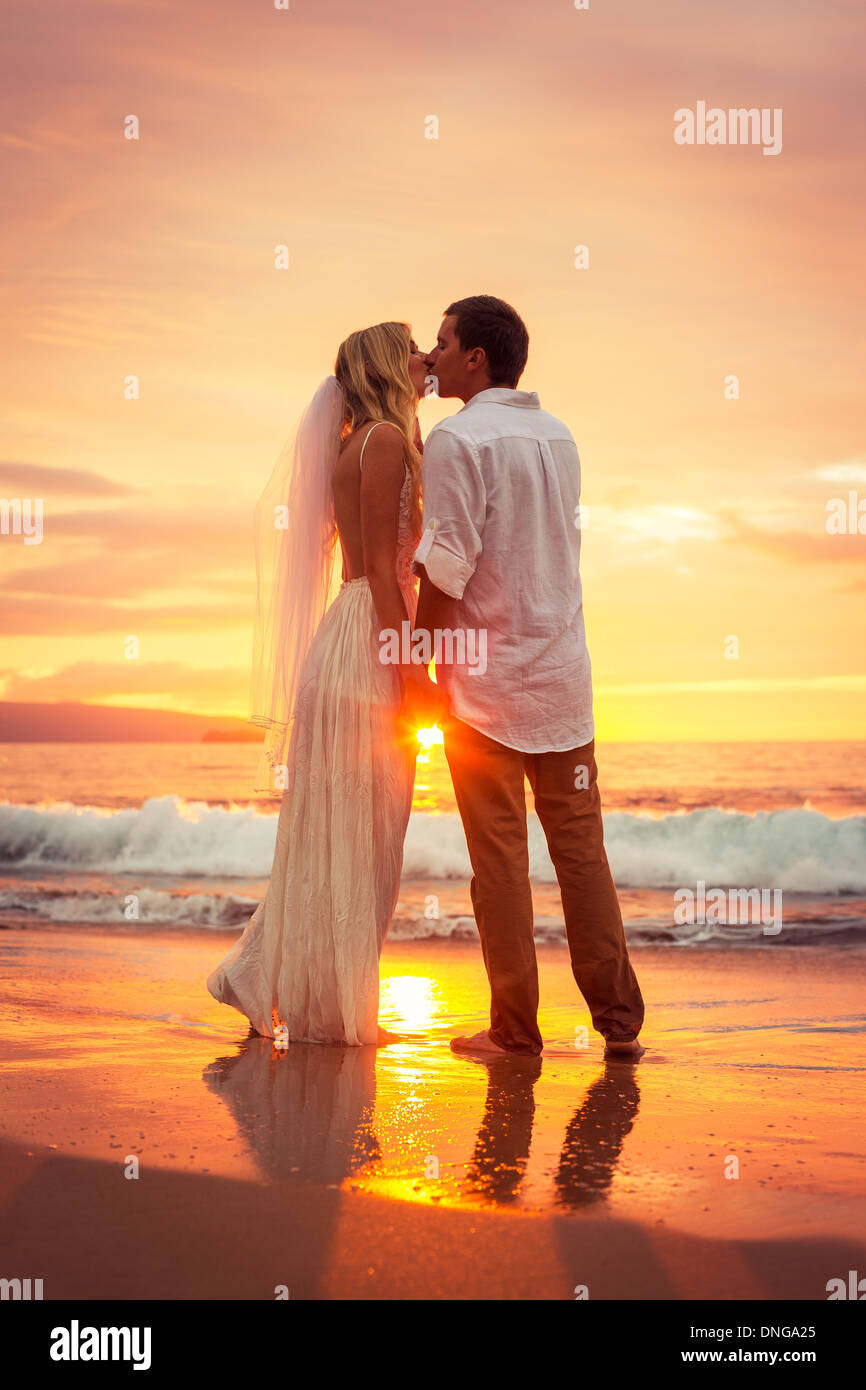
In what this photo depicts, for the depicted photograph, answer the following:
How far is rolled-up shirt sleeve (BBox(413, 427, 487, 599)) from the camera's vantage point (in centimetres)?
351

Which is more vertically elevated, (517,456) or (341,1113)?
(517,456)

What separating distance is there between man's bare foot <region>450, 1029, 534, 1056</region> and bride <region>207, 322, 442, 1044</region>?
0.88 ft

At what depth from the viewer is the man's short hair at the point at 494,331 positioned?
373cm

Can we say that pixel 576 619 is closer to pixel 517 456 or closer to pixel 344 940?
pixel 517 456

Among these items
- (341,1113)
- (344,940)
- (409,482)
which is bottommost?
(341,1113)

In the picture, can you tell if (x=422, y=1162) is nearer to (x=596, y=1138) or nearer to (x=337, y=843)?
(x=596, y=1138)

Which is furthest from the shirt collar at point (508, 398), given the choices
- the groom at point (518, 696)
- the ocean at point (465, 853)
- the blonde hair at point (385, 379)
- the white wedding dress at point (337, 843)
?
Answer: the ocean at point (465, 853)

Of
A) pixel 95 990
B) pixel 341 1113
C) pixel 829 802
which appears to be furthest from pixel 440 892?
pixel 829 802

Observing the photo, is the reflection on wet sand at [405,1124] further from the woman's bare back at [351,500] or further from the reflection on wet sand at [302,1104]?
the woman's bare back at [351,500]

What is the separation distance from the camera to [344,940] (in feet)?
12.2

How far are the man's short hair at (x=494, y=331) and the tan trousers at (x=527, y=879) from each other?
1151mm

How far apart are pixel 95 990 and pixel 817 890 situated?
23.7ft

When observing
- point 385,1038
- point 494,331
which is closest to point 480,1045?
point 385,1038
